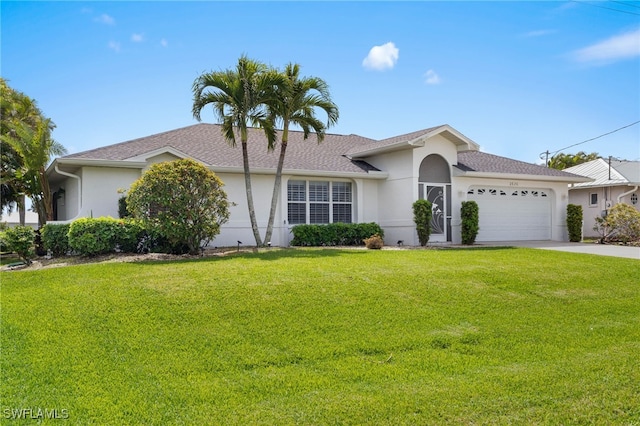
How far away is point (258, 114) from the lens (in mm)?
15203

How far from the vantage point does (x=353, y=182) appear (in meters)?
19.8

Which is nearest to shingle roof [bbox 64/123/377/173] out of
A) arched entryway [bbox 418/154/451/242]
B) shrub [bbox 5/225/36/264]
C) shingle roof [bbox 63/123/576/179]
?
shingle roof [bbox 63/123/576/179]

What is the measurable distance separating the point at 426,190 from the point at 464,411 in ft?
49.5

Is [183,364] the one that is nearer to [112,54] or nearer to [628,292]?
[628,292]

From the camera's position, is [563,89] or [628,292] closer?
[628,292]

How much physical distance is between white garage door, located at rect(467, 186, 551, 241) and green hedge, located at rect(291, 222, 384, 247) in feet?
16.8

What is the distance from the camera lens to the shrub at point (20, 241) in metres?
12.9

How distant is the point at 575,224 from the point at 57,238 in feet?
68.4

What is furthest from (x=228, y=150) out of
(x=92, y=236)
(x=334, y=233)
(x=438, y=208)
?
(x=438, y=208)

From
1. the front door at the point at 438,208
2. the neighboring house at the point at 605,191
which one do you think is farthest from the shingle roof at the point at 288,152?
the neighboring house at the point at 605,191

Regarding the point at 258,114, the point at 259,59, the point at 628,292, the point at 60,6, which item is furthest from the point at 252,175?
the point at 628,292

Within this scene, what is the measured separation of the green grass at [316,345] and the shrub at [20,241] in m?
3.15

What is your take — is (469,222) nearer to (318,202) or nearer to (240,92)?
(318,202)

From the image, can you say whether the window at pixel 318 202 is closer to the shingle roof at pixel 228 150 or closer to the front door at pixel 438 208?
the shingle roof at pixel 228 150
